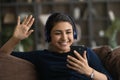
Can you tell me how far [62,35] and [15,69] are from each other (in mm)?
361

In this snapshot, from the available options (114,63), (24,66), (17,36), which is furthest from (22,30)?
(114,63)

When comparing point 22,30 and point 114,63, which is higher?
point 22,30

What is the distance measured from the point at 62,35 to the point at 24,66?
320 mm

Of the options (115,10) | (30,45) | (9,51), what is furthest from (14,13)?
(9,51)

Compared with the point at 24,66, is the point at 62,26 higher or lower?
higher

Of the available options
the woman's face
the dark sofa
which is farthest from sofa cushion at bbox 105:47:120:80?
the woman's face

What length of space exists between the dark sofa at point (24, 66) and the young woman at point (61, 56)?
2.1 inches

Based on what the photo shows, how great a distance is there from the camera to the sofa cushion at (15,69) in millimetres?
1928

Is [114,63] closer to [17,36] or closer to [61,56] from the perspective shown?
[61,56]

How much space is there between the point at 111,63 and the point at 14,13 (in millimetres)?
4443

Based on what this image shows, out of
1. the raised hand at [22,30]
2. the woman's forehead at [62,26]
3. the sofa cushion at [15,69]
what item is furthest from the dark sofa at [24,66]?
the woman's forehead at [62,26]

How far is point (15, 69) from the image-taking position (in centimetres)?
196

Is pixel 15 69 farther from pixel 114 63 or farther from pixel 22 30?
pixel 114 63

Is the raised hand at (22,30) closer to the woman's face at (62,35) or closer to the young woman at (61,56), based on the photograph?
the young woman at (61,56)
